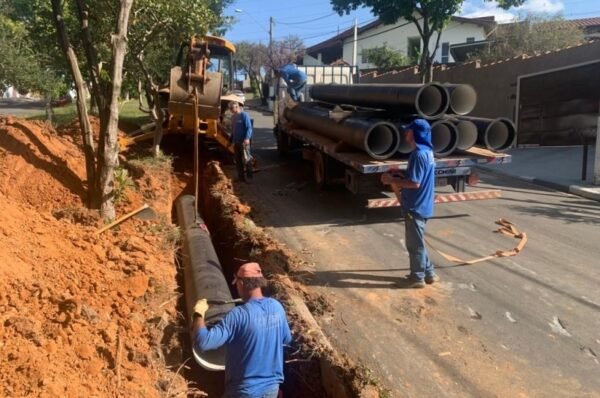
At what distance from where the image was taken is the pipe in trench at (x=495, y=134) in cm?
882

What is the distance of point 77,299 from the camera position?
487cm

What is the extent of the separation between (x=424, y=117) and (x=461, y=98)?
2.24 feet

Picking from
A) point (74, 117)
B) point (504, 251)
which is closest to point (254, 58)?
point (74, 117)

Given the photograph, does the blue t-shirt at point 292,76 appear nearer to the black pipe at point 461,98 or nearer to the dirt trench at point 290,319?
the dirt trench at point 290,319

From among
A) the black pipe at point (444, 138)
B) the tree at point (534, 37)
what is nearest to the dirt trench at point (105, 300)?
the black pipe at point (444, 138)

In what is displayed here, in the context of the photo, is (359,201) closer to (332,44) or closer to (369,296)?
(369,296)

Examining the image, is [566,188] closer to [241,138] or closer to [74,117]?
[241,138]

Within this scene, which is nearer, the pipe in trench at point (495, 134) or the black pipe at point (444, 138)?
the black pipe at point (444, 138)

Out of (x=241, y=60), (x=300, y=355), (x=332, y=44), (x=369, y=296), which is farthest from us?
(x=241, y=60)

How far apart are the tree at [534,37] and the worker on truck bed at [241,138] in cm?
1578

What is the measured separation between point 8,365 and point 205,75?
596 cm

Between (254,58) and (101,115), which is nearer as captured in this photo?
(101,115)

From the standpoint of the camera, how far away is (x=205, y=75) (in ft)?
28.9

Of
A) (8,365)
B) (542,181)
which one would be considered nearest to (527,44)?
(542,181)
